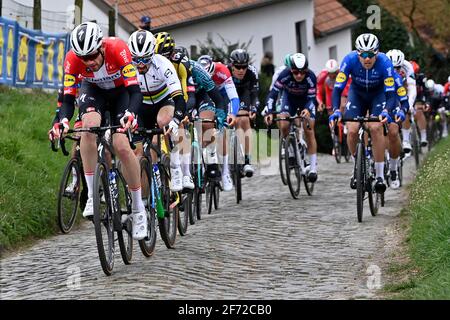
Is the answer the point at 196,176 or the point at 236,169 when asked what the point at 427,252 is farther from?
the point at 236,169

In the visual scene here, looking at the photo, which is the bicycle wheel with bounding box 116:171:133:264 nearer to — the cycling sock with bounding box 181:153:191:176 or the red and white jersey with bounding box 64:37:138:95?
the red and white jersey with bounding box 64:37:138:95

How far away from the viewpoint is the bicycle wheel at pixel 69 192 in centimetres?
1262

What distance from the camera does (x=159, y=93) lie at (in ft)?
38.9

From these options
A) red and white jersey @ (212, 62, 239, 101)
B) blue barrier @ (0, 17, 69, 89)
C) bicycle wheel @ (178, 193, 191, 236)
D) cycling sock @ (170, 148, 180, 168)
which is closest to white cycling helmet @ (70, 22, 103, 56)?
cycling sock @ (170, 148, 180, 168)

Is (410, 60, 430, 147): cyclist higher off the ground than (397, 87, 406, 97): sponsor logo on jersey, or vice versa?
(410, 60, 430, 147): cyclist

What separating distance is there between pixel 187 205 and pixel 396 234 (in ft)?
7.29

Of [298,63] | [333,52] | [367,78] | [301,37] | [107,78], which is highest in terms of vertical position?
[301,37]

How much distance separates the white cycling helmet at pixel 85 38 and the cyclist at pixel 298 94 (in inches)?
273

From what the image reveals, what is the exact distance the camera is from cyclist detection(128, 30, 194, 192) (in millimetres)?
11438

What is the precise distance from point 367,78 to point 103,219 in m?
5.62

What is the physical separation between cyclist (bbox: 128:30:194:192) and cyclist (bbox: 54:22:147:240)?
3.15 ft

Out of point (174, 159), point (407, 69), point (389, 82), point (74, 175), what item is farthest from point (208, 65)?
point (407, 69)

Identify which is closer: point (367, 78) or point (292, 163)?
point (367, 78)

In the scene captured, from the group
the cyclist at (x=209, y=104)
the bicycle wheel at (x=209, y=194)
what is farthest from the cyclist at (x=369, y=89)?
the bicycle wheel at (x=209, y=194)
